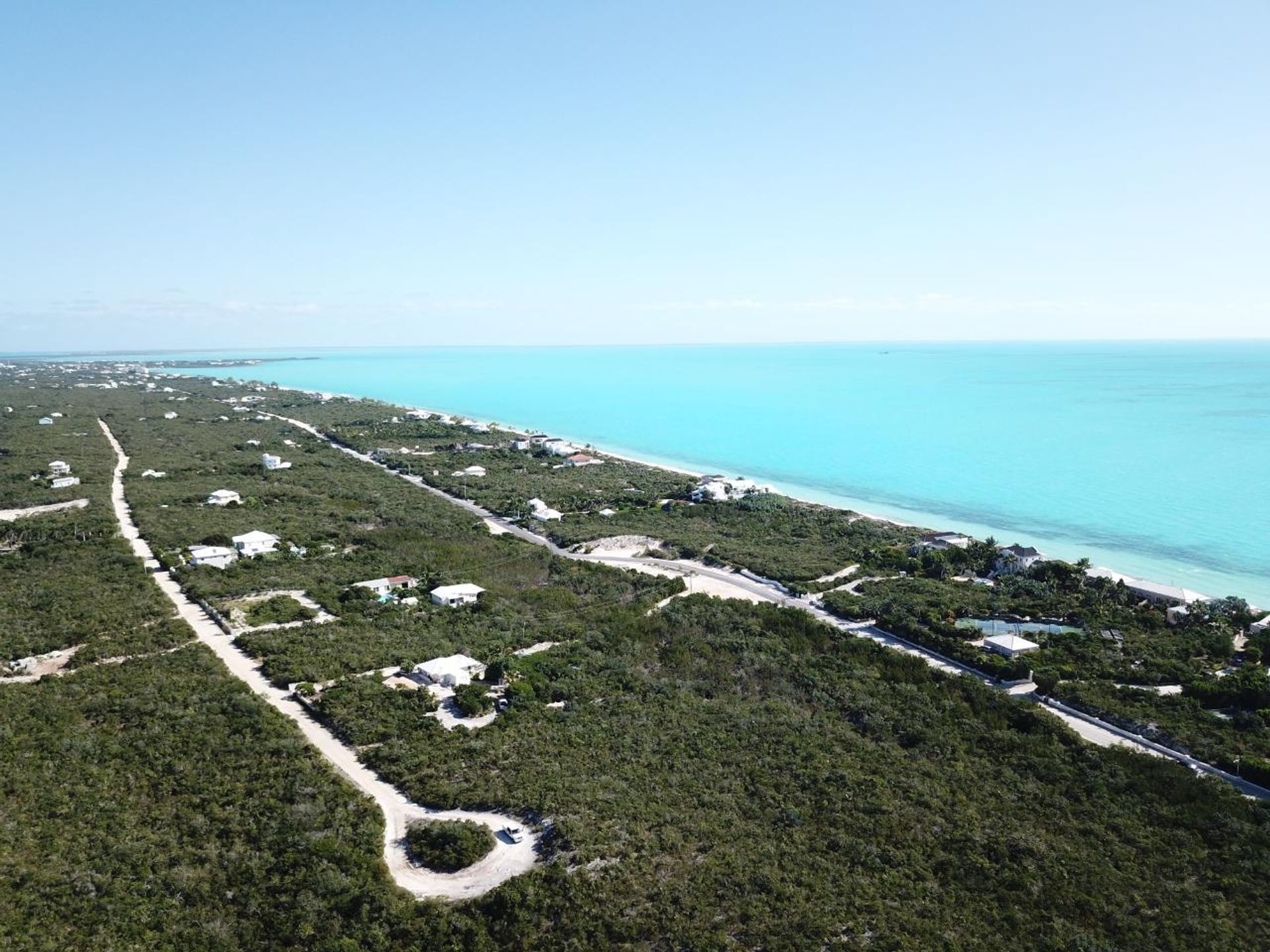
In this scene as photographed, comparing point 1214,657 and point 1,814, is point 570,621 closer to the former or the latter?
point 1,814


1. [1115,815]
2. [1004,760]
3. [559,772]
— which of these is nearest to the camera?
[1115,815]

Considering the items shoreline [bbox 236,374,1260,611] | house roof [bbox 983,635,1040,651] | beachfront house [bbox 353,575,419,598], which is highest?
house roof [bbox 983,635,1040,651]

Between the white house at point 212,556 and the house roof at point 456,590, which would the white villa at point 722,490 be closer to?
the house roof at point 456,590

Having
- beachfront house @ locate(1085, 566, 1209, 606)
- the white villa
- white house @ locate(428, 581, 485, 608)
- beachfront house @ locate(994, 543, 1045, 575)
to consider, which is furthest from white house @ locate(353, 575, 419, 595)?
beachfront house @ locate(1085, 566, 1209, 606)

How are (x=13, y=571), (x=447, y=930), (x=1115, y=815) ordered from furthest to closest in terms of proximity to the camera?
(x=13, y=571) → (x=1115, y=815) → (x=447, y=930)

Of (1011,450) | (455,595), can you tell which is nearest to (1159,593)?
(455,595)

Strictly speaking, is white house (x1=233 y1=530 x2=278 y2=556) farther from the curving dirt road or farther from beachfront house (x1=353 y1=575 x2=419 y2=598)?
the curving dirt road

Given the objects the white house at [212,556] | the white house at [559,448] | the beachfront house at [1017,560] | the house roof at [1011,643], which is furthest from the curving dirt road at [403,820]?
the white house at [559,448]

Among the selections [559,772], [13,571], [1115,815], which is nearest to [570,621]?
[559,772]
